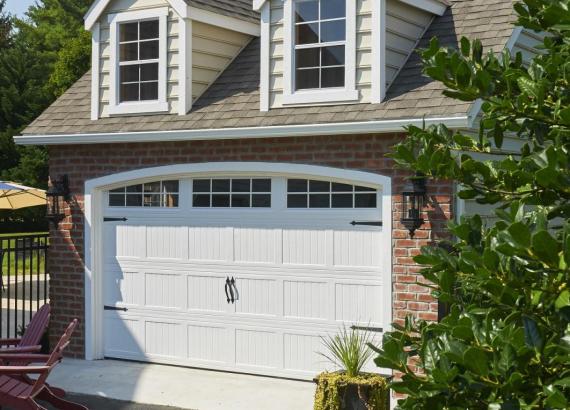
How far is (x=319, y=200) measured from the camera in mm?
10523

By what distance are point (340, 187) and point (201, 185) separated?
6.59 ft

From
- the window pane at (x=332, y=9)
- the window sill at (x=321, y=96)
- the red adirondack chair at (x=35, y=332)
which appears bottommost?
the red adirondack chair at (x=35, y=332)

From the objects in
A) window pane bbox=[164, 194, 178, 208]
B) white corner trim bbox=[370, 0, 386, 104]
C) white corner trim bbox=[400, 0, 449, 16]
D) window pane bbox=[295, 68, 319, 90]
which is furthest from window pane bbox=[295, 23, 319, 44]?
window pane bbox=[164, 194, 178, 208]

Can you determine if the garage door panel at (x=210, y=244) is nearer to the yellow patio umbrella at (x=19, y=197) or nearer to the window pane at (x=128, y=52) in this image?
the window pane at (x=128, y=52)

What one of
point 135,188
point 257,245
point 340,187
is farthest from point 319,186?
point 135,188

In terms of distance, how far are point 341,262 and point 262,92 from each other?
7.62ft

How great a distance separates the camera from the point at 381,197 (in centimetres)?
1004

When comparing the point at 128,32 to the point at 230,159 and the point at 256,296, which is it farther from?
the point at 256,296

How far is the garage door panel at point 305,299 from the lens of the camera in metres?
10.5

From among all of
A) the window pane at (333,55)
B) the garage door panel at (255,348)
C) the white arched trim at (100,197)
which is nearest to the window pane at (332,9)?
the window pane at (333,55)

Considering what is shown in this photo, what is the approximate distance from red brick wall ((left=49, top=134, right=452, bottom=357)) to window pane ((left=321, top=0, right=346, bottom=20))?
1467 mm

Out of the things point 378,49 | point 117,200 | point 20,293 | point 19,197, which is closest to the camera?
point 378,49

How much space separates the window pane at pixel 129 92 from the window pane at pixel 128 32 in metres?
0.63

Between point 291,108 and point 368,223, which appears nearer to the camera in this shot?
point 368,223
